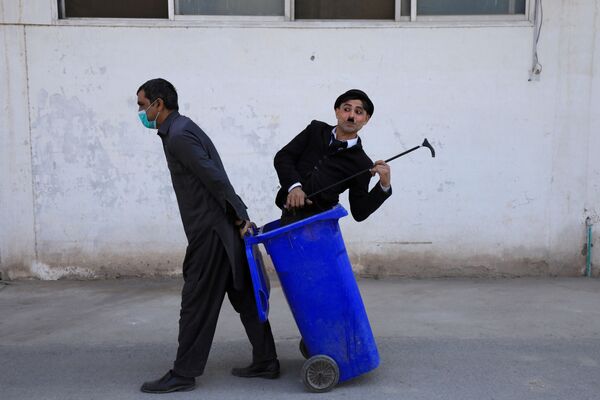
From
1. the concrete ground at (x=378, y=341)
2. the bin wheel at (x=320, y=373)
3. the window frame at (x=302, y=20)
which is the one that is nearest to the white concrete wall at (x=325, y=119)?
the window frame at (x=302, y=20)

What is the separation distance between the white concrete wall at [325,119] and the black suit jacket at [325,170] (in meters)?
2.15

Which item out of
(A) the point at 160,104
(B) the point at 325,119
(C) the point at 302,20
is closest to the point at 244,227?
(A) the point at 160,104

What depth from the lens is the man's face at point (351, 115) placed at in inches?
138

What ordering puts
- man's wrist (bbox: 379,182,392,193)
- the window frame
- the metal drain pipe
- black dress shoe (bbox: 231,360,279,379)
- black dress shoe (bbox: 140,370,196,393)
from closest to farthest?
man's wrist (bbox: 379,182,392,193) → black dress shoe (bbox: 140,370,196,393) → black dress shoe (bbox: 231,360,279,379) → the window frame → the metal drain pipe

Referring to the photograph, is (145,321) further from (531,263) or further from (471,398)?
(531,263)

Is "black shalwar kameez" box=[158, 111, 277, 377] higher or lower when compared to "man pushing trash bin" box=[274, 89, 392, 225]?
lower

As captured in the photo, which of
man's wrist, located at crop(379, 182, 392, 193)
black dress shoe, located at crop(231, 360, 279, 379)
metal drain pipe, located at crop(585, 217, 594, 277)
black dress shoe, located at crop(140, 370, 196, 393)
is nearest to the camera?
man's wrist, located at crop(379, 182, 392, 193)

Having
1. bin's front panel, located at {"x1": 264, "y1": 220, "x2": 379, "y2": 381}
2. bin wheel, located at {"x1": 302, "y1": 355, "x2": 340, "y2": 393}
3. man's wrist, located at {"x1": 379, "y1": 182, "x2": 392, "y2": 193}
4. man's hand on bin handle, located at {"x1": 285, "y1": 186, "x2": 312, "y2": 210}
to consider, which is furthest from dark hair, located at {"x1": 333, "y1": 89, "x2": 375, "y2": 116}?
bin wheel, located at {"x1": 302, "y1": 355, "x2": 340, "y2": 393}

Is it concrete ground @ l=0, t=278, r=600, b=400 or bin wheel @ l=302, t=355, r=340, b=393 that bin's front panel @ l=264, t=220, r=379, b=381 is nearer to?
bin wheel @ l=302, t=355, r=340, b=393

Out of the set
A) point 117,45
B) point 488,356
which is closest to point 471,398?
point 488,356

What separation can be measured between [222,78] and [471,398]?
3.50 m

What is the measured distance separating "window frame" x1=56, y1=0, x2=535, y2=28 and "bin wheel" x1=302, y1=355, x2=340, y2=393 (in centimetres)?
326

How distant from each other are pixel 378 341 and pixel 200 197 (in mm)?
1669

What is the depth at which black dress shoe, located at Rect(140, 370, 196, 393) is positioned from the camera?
356cm
